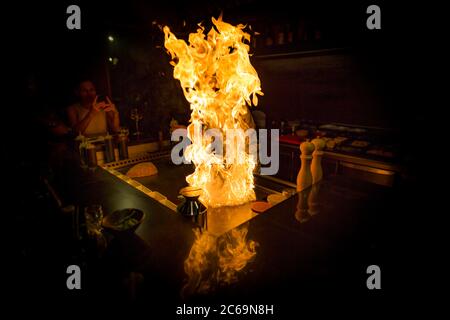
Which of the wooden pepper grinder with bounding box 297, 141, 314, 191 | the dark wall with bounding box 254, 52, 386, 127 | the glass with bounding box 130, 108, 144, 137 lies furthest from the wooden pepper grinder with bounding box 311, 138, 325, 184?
the glass with bounding box 130, 108, 144, 137

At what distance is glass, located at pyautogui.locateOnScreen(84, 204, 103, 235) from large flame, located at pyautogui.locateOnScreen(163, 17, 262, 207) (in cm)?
104

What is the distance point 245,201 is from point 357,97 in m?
3.16

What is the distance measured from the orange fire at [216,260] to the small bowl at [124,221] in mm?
343

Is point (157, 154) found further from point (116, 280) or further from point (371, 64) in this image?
point (371, 64)

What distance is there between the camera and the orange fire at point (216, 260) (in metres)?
1.12

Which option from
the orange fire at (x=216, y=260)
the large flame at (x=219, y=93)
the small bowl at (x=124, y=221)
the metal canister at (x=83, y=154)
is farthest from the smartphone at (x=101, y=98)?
the orange fire at (x=216, y=260)

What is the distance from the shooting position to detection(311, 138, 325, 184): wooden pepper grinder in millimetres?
2184

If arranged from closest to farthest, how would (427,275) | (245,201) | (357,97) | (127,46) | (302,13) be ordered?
1. (427,275)
2. (245,201)
3. (302,13)
4. (357,97)
5. (127,46)

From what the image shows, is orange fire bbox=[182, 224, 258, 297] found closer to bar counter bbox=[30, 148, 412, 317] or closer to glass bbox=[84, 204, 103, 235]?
bar counter bbox=[30, 148, 412, 317]

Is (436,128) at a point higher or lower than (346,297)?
higher

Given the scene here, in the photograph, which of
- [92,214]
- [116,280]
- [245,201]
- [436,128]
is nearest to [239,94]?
[245,201]

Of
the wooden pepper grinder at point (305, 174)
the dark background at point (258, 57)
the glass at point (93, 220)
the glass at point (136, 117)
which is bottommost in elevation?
the glass at point (93, 220)

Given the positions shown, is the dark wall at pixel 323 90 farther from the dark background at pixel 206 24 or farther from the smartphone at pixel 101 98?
the smartphone at pixel 101 98
